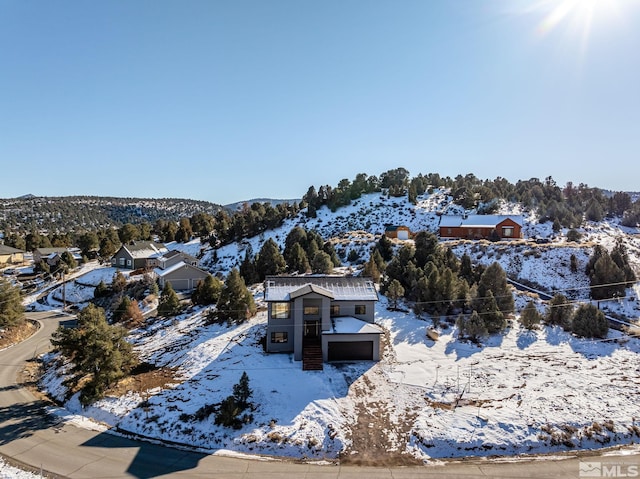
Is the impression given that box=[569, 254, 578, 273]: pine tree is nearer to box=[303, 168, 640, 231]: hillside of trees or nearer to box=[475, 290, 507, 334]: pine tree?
box=[475, 290, 507, 334]: pine tree

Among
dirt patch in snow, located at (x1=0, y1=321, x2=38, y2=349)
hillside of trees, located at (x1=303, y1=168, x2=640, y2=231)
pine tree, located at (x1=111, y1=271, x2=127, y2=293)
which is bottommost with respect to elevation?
dirt patch in snow, located at (x1=0, y1=321, x2=38, y2=349)

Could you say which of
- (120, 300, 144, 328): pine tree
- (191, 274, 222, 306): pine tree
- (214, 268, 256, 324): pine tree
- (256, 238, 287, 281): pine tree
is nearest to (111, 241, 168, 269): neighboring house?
(120, 300, 144, 328): pine tree

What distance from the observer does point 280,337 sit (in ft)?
95.9

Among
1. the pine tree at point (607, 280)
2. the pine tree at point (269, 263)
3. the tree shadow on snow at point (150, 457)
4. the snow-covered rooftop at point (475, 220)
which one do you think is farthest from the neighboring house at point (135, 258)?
the pine tree at point (607, 280)

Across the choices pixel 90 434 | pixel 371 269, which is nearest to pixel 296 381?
pixel 90 434

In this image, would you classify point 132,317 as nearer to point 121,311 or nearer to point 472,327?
point 121,311

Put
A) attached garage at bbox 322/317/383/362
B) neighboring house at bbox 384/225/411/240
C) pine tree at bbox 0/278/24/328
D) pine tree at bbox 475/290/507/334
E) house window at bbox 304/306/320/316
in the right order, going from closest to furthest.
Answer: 1. attached garage at bbox 322/317/383/362
2. house window at bbox 304/306/320/316
3. pine tree at bbox 475/290/507/334
4. pine tree at bbox 0/278/24/328
5. neighboring house at bbox 384/225/411/240

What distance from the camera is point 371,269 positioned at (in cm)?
4262

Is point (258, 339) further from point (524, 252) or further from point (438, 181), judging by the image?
point (438, 181)

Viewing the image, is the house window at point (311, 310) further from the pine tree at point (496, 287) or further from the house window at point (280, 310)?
the pine tree at point (496, 287)

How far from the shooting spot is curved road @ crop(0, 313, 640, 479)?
17.7 m

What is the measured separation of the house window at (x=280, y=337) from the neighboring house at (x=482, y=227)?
51226mm

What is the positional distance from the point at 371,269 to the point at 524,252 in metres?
23.8

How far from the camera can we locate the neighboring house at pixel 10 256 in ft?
260
